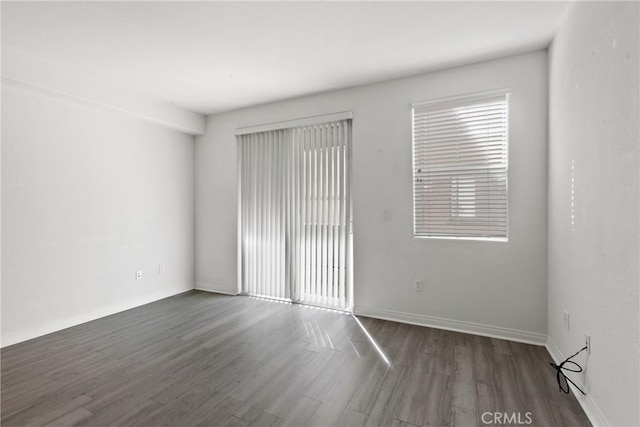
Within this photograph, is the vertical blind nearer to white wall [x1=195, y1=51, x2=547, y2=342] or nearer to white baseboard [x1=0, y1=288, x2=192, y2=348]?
white wall [x1=195, y1=51, x2=547, y2=342]

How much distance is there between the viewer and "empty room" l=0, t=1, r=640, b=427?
1.88 meters

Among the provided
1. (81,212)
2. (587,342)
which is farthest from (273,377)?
(81,212)

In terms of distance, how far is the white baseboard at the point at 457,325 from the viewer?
2887mm

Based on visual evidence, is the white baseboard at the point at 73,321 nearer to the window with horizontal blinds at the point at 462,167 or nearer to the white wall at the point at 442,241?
the white wall at the point at 442,241

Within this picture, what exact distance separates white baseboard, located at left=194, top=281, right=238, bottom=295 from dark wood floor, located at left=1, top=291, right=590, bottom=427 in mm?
1248

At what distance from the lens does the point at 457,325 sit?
10.5 ft

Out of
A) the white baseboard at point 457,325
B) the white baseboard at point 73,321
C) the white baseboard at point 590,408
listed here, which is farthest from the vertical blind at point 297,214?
the white baseboard at point 590,408

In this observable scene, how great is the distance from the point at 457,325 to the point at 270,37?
336 centimetres

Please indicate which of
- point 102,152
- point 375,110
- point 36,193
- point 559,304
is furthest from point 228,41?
point 559,304

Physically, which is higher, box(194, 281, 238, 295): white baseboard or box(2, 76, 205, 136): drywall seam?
box(2, 76, 205, 136): drywall seam

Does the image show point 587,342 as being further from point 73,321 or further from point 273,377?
point 73,321

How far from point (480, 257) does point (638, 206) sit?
1798 millimetres

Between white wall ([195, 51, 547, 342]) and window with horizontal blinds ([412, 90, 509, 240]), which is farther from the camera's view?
window with horizontal blinds ([412, 90, 509, 240])

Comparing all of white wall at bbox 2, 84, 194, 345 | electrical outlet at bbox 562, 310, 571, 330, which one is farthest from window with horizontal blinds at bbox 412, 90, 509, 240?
white wall at bbox 2, 84, 194, 345
